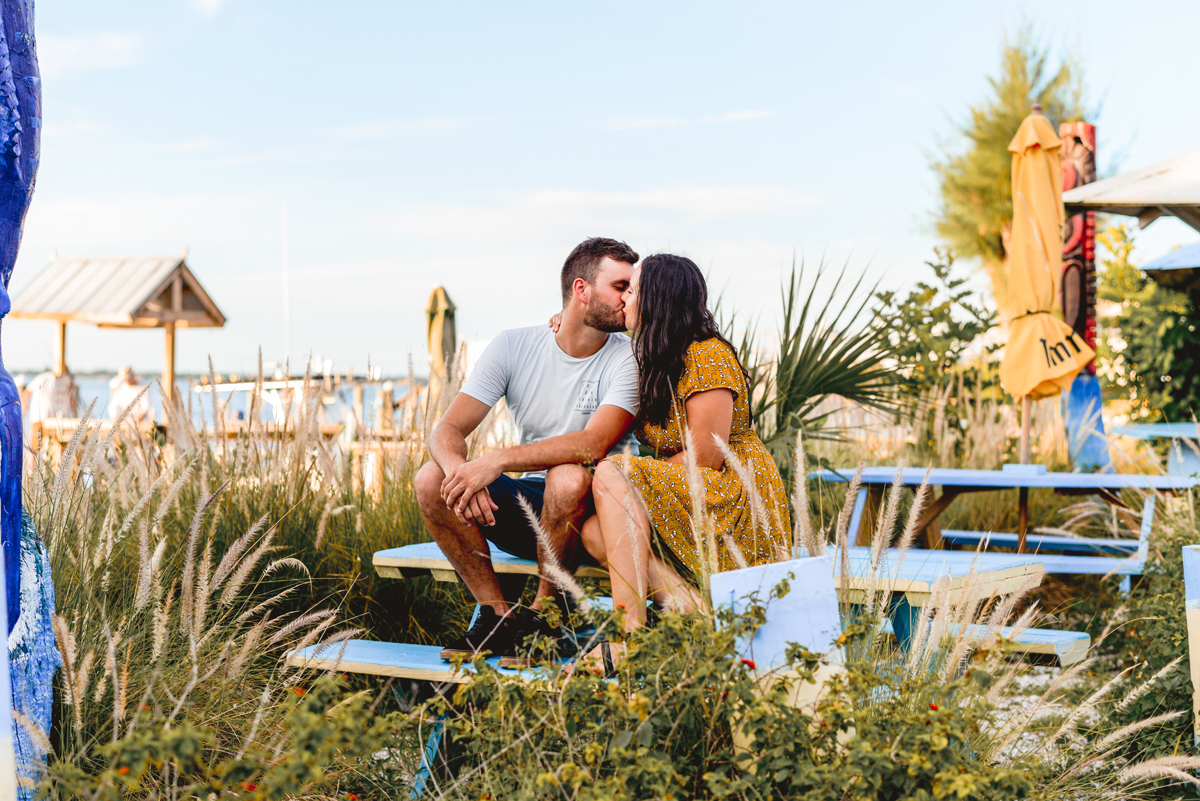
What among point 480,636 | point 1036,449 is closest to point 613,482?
point 480,636

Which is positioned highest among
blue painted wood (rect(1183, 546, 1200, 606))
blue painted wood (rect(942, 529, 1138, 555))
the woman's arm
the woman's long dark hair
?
the woman's long dark hair

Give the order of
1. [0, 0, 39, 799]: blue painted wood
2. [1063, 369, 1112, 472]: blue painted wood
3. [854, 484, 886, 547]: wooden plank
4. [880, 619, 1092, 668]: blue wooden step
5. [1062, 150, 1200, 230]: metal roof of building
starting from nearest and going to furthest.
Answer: [0, 0, 39, 799]: blue painted wood, [880, 619, 1092, 668]: blue wooden step, [854, 484, 886, 547]: wooden plank, [1062, 150, 1200, 230]: metal roof of building, [1063, 369, 1112, 472]: blue painted wood

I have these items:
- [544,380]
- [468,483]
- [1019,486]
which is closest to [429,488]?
[468,483]

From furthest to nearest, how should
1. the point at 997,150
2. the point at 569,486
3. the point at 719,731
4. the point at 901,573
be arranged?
the point at 997,150, the point at 569,486, the point at 901,573, the point at 719,731

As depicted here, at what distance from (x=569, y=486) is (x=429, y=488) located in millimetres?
458

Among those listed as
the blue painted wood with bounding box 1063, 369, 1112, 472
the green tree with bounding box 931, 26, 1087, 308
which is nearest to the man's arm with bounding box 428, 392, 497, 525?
the blue painted wood with bounding box 1063, 369, 1112, 472

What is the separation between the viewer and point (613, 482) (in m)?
2.57

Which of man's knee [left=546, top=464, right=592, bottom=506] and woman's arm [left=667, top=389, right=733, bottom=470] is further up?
woman's arm [left=667, top=389, right=733, bottom=470]

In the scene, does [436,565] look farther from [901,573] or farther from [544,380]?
[901,573]

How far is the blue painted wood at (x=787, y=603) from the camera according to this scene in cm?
197

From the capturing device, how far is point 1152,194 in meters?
5.54

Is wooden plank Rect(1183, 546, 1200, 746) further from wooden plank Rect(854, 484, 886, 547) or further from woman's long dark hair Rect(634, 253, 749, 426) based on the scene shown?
wooden plank Rect(854, 484, 886, 547)

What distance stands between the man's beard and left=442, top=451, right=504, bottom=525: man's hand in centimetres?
62

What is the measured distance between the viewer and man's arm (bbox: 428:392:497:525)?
2.86 meters
